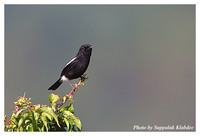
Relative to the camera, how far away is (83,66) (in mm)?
7898

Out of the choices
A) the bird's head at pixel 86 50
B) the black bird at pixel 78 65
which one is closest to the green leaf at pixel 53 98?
the black bird at pixel 78 65

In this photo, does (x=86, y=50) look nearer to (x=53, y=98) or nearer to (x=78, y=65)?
(x=78, y=65)

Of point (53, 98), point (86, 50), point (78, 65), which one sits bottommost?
point (53, 98)

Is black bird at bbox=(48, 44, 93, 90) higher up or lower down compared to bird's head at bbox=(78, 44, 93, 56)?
lower down

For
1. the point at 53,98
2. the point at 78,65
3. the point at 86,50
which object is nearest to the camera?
the point at 53,98

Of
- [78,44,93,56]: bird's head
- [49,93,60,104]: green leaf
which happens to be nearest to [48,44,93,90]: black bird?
[78,44,93,56]: bird's head

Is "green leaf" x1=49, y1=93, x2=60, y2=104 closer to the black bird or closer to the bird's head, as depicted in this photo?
the black bird

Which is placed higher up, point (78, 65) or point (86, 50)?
point (86, 50)

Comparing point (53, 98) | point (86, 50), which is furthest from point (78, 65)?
point (53, 98)

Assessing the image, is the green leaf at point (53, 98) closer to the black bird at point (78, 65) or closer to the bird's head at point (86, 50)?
the black bird at point (78, 65)

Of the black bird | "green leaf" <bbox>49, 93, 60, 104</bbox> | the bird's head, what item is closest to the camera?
"green leaf" <bbox>49, 93, 60, 104</bbox>

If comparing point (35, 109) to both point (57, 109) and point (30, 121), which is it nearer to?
point (30, 121)

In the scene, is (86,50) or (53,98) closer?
(53,98)

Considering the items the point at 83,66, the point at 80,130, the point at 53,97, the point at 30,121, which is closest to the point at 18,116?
the point at 30,121
